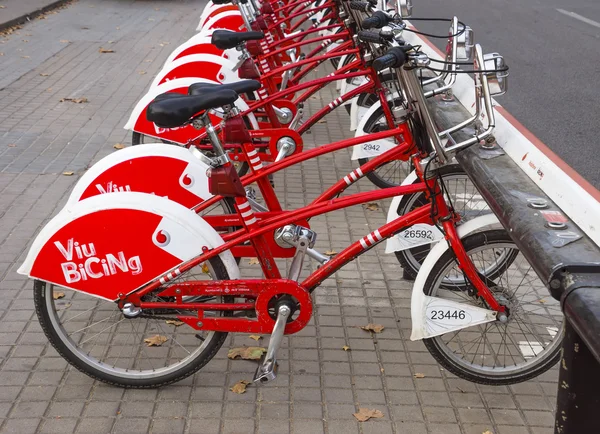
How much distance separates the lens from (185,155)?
15.2ft

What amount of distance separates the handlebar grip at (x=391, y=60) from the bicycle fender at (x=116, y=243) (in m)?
1.06

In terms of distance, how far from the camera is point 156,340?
430cm

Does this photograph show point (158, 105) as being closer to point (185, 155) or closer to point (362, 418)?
point (185, 155)

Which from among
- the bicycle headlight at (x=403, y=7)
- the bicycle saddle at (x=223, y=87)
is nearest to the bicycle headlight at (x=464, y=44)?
the bicycle saddle at (x=223, y=87)

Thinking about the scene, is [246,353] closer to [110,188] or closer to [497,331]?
[110,188]

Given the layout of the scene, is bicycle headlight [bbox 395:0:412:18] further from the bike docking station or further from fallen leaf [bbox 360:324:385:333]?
fallen leaf [bbox 360:324:385:333]

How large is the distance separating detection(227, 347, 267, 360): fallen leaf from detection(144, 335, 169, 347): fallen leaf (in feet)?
1.16

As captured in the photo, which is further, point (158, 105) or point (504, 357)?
point (504, 357)

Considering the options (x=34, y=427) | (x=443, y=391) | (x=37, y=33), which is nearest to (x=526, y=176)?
(x=443, y=391)

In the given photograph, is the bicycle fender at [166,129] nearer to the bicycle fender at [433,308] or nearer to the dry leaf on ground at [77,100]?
the bicycle fender at [433,308]

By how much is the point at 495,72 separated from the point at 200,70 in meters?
3.26

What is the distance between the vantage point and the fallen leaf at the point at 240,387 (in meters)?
3.96

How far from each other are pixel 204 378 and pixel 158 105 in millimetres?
1399

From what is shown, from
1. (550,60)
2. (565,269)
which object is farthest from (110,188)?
(550,60)
